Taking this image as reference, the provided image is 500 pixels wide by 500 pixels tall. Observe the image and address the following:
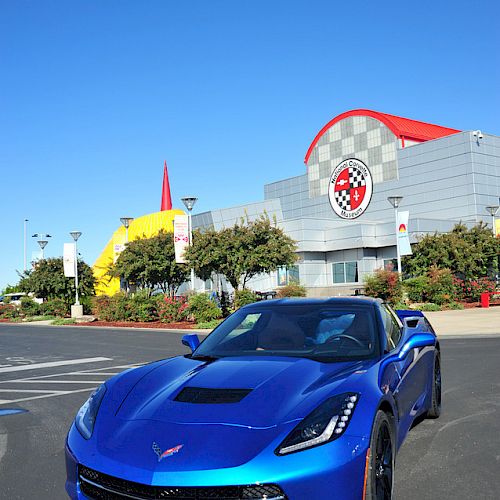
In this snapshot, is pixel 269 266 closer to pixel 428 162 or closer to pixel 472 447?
pixel 472 447

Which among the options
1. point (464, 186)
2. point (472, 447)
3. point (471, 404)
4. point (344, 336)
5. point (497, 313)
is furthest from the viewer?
point (464, 186)

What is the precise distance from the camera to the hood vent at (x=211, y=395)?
3.30 meters

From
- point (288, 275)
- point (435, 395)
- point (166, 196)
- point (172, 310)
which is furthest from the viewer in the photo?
point (166, 196)

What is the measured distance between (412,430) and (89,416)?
340 cm

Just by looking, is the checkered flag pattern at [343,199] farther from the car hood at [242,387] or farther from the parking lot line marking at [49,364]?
the car hood at [242,387]

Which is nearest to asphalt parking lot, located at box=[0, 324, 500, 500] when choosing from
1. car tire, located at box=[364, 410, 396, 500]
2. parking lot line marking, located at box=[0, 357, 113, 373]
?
parking lot line marking, located at box=[0, 357, 113, 373]

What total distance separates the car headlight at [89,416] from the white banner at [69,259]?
3411cm

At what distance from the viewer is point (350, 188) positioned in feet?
176

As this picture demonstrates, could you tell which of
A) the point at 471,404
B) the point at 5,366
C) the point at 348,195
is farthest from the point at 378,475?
the point at 348,195

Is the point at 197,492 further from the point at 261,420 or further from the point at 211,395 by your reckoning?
the point at 211,395

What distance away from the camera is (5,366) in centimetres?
1319

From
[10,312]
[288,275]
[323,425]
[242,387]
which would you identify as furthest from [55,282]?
[323,425]

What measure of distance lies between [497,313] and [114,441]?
2310cm

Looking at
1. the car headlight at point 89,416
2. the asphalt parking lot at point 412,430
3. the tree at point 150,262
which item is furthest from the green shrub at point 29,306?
the car headlight at point 89,416
